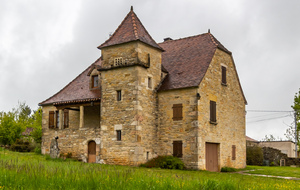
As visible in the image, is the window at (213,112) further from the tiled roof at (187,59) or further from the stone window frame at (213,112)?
the tiled roof at (187,59)

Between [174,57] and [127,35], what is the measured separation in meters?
4.65

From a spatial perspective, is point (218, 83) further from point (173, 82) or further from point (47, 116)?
point (47, 116)

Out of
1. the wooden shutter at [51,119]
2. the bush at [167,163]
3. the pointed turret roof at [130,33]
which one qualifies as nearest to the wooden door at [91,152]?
the bush at [167,163]

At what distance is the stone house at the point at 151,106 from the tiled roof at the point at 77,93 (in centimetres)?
11

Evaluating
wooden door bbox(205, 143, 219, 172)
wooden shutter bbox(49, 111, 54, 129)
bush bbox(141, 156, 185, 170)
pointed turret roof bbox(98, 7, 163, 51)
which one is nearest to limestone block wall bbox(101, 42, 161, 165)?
pointed turret roof bbox(98, 7, 163, 51)

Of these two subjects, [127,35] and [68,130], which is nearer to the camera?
[127,35]

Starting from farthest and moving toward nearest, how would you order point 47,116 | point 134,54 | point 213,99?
point 47,116, point 213,99, point 134,54

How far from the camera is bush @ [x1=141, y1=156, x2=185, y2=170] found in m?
23.4

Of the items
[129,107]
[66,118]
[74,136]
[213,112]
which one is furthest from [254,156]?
[66,118]

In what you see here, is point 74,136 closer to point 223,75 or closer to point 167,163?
point 167,163

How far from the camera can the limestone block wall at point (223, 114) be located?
2466cm

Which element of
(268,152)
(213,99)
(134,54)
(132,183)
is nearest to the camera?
(132,183)

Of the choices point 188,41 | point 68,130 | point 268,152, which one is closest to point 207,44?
point 188,41

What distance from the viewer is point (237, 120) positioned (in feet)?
96.1
